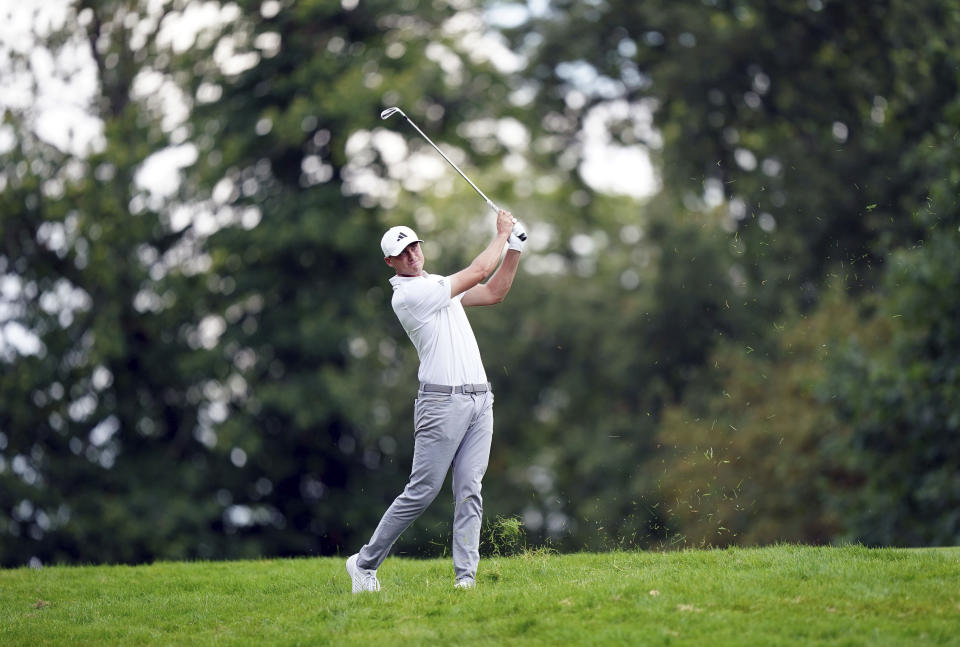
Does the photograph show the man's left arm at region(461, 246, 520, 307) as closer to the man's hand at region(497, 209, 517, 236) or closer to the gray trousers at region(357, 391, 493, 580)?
the man's hand at region(497, 209, 517, 236)

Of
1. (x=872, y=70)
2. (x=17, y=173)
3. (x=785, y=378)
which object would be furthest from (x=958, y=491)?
(x=17, y=173)

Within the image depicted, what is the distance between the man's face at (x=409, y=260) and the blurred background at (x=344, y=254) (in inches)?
467

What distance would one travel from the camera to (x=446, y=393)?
817 cm

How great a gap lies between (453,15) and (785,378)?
9.98 metres

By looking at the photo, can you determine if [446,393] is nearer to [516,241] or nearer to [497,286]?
[497,286]

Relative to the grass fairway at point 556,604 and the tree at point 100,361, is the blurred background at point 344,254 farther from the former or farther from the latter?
the grass fairway at point 556,604

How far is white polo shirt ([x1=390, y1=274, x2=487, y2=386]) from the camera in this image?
810 centimetres

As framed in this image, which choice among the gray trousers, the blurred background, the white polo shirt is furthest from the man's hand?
the blurred background

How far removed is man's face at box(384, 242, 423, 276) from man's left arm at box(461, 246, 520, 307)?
456 mm

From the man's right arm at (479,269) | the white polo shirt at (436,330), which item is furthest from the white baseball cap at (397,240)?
the man's right arm at (479,269)

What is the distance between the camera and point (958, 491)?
56.1ft

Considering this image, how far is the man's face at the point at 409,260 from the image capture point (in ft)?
26.9

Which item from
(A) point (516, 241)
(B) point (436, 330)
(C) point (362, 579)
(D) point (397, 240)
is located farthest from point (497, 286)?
(C) point (362, 579)

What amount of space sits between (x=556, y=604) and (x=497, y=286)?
7.55 feet
